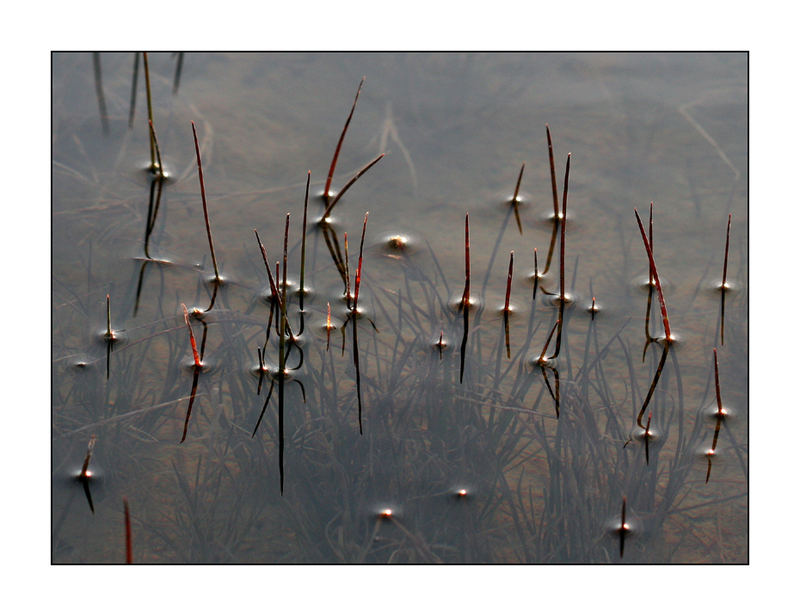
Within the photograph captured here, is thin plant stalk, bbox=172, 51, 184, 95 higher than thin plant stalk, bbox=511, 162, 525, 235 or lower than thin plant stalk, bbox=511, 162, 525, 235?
higher

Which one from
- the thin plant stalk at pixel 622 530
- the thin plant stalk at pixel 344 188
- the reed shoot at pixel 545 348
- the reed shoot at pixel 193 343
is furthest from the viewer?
the thin plant stalk at pixel 344 188

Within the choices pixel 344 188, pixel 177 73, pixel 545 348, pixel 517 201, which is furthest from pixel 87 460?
pixel 177 73

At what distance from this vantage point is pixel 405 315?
247 centimetres

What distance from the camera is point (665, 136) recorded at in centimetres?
299

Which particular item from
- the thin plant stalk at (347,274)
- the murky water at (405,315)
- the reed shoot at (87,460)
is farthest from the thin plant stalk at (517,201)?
the reed shoot at (87,460)

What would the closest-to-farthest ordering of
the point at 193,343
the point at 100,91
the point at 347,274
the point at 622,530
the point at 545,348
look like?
the point at 622,530, the point at 193,343, the point at 545,348, the point at 347,274, the point at 100,91

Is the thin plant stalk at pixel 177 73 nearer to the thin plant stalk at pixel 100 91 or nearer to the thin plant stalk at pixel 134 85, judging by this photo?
the thin plant stalk at pixel 134 85

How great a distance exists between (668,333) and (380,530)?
1.00 metres

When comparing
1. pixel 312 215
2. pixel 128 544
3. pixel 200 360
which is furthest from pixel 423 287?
pixel 128 544

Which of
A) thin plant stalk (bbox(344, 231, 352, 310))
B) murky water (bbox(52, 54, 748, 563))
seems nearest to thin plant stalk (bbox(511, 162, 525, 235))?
murky water (bbox(52, 54, 748, 563))

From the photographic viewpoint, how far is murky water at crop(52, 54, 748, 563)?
2.08m

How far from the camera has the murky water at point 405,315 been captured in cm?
208

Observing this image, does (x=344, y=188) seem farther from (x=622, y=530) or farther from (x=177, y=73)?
(x=622, y=530)

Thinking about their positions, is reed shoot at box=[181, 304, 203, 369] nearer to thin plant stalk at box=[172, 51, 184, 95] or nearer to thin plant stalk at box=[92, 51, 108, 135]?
thin plant stalk at box=[92, 51, 108, 135]
